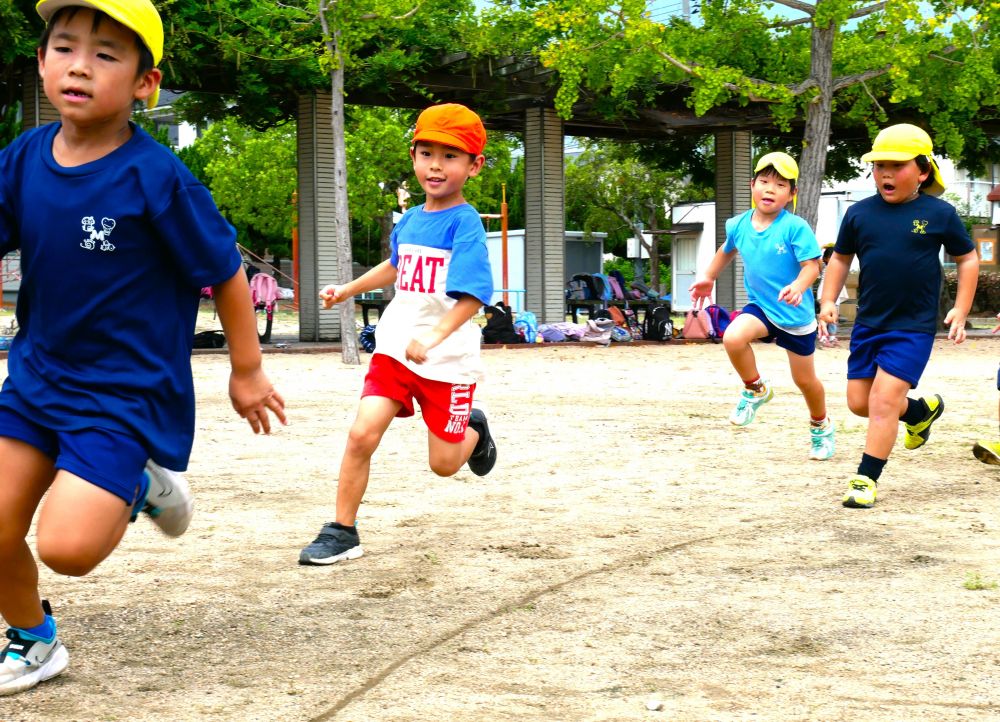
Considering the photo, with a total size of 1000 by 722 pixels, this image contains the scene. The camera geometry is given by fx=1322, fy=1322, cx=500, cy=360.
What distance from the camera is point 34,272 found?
131 inches

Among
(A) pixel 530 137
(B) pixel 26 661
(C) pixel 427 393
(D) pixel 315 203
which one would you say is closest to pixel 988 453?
(C) pixel 427 393

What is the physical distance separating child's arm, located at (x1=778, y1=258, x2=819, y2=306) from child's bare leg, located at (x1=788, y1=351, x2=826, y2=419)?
0.41 meters

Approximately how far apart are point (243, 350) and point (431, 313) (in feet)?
6.00

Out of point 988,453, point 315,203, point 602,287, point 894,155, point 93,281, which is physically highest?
point 315,203

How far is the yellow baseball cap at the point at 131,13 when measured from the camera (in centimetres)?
317

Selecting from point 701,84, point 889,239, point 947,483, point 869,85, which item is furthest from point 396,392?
point 869,85

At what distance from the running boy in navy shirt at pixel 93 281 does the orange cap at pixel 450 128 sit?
1952mm

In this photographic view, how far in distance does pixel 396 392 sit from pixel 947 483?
139 inches

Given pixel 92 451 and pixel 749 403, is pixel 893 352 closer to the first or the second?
pixel 749 403

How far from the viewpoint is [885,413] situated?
261 inches

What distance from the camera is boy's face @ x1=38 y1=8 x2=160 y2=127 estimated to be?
323 centimetres

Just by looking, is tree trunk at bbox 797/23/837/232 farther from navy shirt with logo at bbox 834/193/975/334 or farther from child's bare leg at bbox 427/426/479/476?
child's bare leg at bbox 427/426/479/476

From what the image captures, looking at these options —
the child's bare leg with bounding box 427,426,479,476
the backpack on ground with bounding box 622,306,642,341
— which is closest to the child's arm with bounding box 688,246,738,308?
the child's bare leg with bounding box 427,426,479,476

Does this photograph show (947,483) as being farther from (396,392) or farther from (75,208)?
(75,208)
